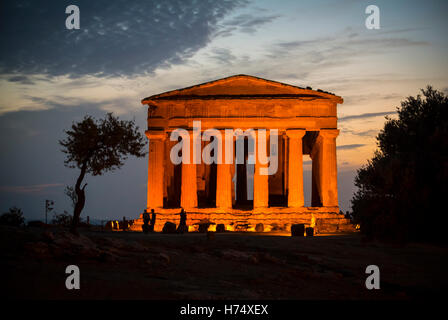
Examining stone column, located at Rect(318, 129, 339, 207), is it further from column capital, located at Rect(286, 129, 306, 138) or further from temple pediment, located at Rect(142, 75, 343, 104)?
temple pediment, located at Rect(142, 75, 343, 104)

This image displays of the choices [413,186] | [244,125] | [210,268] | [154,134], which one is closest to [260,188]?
[244,125]

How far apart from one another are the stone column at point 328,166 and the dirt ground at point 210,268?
56.0ft

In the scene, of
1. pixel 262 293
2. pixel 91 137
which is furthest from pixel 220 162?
pixel 262 293

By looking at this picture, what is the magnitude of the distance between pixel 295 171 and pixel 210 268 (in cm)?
2558

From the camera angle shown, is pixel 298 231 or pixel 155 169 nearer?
pixel 298 231

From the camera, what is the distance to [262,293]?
18875mm

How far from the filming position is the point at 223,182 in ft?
155

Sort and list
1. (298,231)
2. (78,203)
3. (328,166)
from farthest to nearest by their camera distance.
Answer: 1. (328,166)
2. (298,231)
3. (78,203)

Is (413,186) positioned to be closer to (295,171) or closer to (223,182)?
(295,171)

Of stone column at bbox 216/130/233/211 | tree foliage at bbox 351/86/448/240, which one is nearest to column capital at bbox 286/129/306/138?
stone column at bbox 216/130/233/211

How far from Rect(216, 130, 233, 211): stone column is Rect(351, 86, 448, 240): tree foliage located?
760 inches

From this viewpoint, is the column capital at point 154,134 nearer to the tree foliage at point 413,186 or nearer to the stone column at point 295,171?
the stone column at point 295,171
